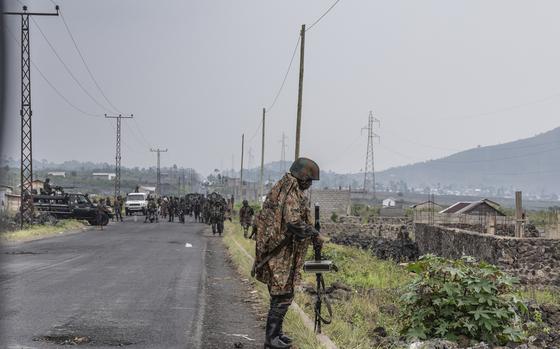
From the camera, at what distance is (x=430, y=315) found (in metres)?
9.65

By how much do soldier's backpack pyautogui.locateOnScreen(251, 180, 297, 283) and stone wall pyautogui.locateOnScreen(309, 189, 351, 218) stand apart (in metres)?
61.2

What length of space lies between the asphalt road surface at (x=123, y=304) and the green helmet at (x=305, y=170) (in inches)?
86.3

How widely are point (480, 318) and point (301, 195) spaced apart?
3.04 m

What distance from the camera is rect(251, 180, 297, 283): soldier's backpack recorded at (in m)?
7.68

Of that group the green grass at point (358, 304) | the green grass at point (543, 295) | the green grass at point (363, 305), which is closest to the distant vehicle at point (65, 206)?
the green grass at point (358, 304)

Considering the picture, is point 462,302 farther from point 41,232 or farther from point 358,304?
point 41,232

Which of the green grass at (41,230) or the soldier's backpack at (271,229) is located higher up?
the soldier's backpack at (271,229)

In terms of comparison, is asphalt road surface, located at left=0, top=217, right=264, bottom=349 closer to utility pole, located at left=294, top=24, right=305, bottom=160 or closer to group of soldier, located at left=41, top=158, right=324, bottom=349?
group of soldier, located at left=41, top=158, right=324, bottom=349

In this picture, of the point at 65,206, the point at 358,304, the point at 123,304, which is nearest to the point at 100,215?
the point at 65,206

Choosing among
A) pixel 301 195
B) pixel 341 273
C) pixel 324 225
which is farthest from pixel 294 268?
pixel 324 225

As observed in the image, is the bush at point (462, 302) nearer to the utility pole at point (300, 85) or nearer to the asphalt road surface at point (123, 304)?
the asphalt road surface at point (123, 304)

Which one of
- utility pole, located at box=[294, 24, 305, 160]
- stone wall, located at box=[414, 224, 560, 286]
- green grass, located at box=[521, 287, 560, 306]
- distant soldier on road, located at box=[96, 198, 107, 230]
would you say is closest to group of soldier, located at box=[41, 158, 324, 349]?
green grass, located at box=[521, 287, 560, 306]

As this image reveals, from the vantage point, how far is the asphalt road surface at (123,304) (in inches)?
345

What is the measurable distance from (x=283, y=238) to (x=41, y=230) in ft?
102
